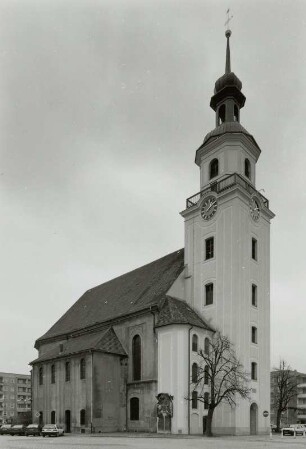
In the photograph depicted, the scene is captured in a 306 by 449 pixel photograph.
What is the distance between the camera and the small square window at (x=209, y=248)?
132 feet

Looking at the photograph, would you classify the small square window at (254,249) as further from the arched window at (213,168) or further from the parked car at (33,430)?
the parked car at (33,430)

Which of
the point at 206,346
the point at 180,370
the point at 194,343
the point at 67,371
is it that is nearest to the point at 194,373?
the point at 180,370

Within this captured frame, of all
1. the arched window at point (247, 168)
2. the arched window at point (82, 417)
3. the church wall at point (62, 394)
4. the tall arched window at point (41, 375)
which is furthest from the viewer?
the tall arched window at point (41, 375)

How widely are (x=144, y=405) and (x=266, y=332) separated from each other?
10.9m

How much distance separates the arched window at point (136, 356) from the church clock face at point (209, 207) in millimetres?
11144

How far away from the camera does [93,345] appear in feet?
132

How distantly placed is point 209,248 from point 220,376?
9830mm

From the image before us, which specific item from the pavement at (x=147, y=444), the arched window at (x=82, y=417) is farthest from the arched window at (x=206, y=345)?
the arched window at (x=82, y=417)

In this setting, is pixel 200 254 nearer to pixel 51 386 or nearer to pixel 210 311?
pixel 210 311

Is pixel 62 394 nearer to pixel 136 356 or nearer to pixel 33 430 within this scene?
pixel 33 430

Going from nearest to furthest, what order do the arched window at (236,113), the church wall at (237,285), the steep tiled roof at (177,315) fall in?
the steep tiled roof at (177,315)
the church wall at (237,285)
the arched window at (236,113)

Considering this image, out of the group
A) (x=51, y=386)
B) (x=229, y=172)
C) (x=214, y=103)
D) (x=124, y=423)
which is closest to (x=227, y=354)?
(x=124, y=423)

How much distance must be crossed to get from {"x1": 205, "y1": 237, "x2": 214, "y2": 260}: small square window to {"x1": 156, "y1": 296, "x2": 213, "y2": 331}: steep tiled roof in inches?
170

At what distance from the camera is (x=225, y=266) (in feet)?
126
